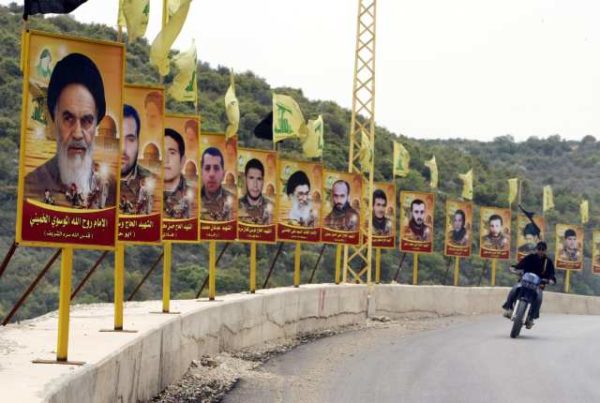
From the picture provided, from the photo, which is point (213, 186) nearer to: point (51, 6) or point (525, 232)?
point (51, 6)

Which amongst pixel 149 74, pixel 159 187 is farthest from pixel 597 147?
pixel 159 187

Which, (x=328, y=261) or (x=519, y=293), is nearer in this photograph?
(x=519, y=293)

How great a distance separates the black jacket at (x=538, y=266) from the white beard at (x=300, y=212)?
4564mm

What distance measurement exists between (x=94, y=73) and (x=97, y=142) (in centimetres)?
59

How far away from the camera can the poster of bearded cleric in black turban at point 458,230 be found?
139 feet

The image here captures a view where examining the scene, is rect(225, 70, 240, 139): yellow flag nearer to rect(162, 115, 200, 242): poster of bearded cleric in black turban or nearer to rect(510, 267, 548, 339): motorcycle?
rect(162, 115, 200, 242): poster of bearded cleric in black turban

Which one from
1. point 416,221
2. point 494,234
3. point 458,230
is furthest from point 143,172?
point 494,234

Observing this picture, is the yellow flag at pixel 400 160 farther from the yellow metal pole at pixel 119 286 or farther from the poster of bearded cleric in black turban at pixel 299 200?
the yellow metal pole at pixel 119 286

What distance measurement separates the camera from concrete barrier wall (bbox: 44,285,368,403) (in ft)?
34.3

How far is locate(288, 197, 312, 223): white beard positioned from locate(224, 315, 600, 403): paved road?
103 inches

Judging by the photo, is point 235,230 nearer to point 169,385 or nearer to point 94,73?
point 169,385

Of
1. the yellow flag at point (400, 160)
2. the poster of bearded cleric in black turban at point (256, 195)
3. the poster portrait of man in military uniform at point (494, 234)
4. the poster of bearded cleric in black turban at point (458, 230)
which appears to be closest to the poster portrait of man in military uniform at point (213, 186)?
the poster of bearded cleric in black turban at point (256, 195)

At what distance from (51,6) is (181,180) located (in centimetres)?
728

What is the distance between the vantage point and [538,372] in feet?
59.9
